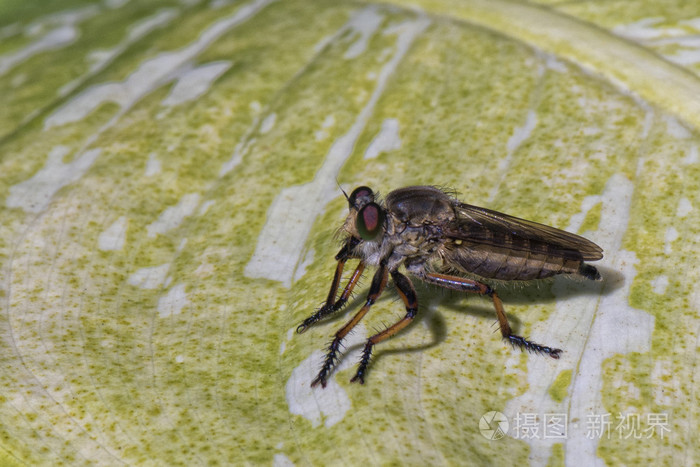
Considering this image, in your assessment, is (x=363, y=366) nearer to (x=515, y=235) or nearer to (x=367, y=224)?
(x=367, y=224)

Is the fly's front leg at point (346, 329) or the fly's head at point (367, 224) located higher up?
the fly's head at point (367, 224)

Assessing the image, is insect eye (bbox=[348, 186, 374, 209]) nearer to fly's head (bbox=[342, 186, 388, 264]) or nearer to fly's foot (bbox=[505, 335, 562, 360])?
fly's head (bbox=[342, 186, 388, 264])

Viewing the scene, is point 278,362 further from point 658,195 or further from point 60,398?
point 658,195

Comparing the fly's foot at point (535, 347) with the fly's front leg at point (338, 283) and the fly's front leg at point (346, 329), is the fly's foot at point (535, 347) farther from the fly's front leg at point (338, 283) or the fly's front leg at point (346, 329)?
the fly's front leg at point (338, 283)

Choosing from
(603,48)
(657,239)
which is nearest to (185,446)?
(657,239)

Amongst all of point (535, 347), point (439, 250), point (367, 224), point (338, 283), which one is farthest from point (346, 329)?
point (535, 347)

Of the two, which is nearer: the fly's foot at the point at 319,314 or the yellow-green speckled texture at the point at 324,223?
the yellow-green speckled texture at the point at 324,223

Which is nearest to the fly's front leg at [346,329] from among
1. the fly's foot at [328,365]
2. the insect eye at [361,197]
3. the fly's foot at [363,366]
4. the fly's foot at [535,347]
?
the fly's foot at [328,365]

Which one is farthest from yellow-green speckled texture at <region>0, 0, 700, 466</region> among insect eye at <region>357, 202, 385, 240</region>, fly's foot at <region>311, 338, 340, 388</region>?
insect eye at <region>357, 202, 385, 240</region>
